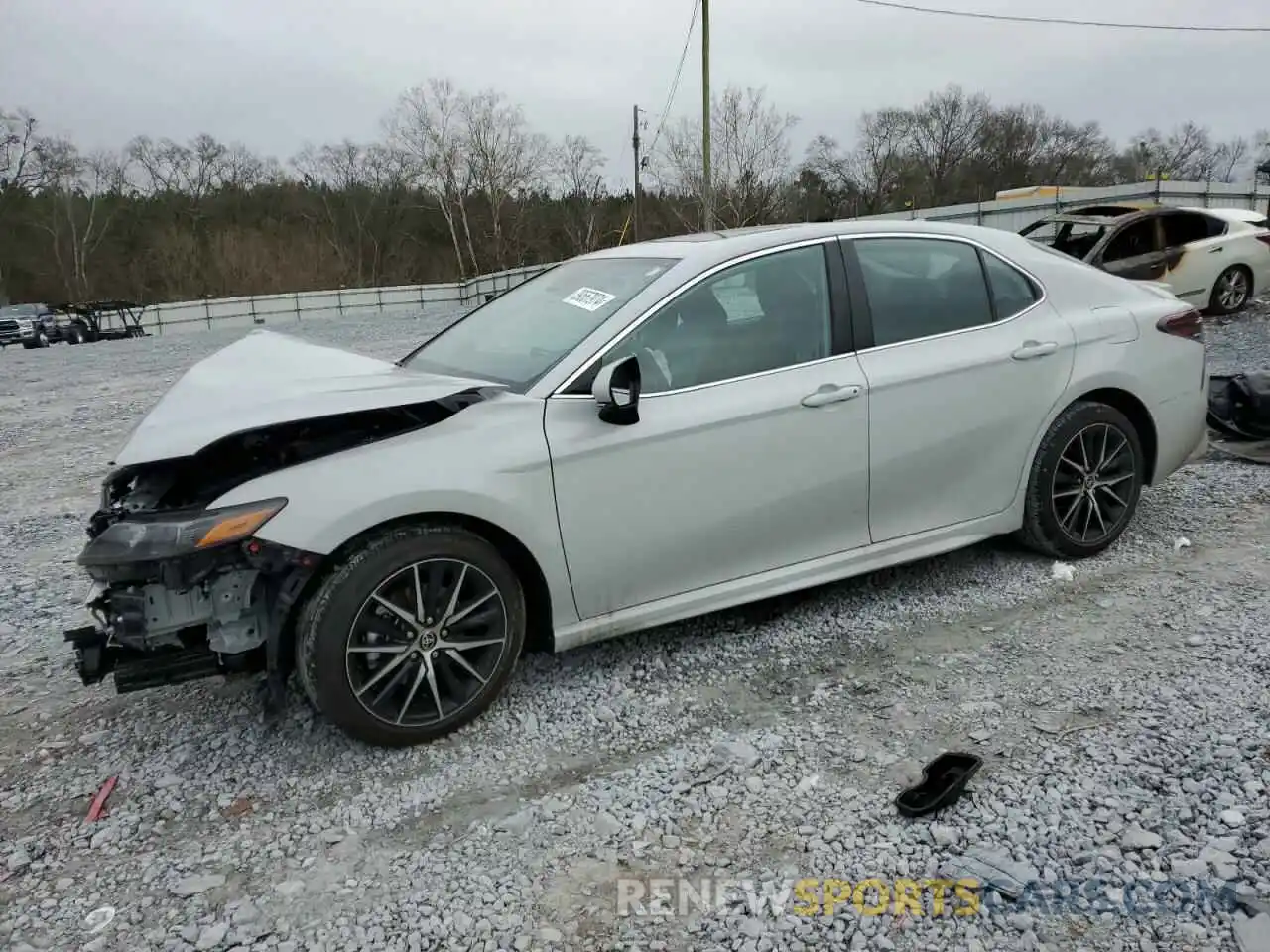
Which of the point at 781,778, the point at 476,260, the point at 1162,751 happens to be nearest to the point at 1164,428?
the point at 1162,751

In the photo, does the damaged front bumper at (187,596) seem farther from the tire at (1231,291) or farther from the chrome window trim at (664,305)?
the tire at (1231,291)

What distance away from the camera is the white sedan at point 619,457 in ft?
9.43

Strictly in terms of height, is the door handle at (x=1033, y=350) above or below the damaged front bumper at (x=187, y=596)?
above

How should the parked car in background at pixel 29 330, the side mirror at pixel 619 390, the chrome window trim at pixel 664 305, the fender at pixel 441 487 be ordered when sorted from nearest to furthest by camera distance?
the fender at pixel 441 487 < the side mirror at pixel 619 390 < the chrome window trim at pixel 664 305 < the parked car in background at pixel 29 330

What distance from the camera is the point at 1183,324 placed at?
4.48 m

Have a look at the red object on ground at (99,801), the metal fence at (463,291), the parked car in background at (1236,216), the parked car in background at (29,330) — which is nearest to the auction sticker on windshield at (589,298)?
the red object on ground at (99,801)

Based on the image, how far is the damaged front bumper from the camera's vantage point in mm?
2754

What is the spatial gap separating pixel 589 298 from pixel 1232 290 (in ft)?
39.0

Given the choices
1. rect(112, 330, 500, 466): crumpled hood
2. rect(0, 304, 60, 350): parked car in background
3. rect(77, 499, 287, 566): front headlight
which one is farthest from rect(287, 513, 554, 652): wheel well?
rect(0, 304, 60, 350): parked car in background

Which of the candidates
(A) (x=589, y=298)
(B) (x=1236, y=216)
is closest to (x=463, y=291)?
(B) (x=1236, y=216)

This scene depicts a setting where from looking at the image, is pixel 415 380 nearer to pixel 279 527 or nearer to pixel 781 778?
pixel 279 527

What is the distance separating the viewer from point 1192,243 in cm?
1166

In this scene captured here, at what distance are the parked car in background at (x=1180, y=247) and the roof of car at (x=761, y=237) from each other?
27.2 ft

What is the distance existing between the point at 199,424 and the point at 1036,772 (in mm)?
2855
